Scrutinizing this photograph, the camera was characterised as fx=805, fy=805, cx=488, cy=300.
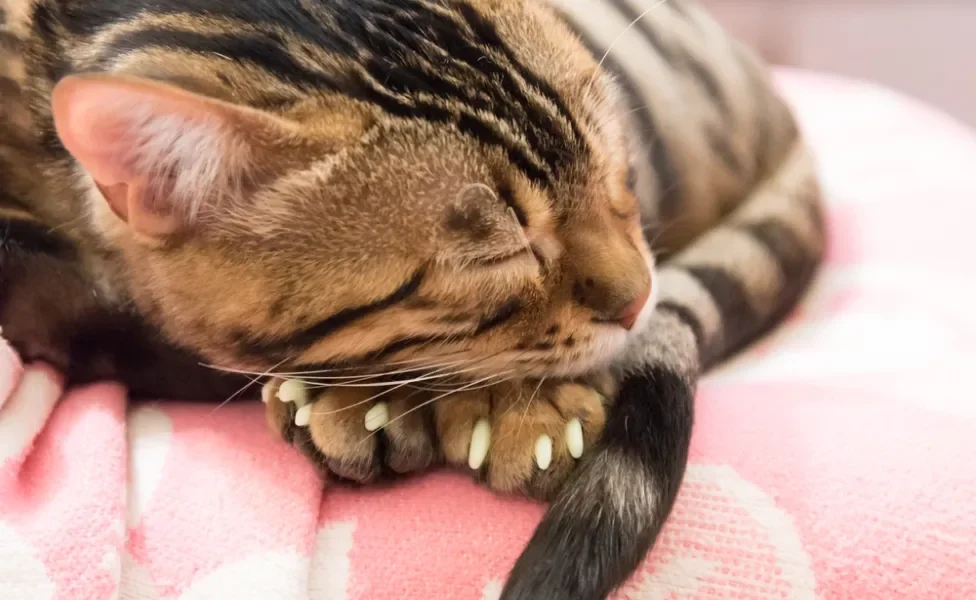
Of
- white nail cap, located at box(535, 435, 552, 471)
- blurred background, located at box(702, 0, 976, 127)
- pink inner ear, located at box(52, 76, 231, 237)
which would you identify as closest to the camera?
pink inner ear, located at box(52, 76, 231, 237)

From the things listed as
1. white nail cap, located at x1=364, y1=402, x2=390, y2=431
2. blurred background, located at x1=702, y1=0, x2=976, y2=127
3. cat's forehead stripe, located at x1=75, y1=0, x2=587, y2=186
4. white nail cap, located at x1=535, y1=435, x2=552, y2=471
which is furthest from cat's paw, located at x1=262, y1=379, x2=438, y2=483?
blurred background, located at x1=702, y1=0, x2=976, y2=127

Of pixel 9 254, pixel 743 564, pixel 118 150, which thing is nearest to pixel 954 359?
pixel 743 564

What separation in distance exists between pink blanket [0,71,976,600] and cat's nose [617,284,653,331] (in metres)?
0.12

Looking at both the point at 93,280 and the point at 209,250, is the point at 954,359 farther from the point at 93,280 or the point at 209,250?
the point at 93,280

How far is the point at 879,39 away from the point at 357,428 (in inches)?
86.7

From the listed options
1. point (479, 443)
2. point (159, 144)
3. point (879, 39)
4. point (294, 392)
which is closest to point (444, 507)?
point (479, 443)

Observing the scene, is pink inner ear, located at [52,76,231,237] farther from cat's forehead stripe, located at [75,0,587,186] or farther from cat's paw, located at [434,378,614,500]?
cat's paw, located at [434,378,614,500]

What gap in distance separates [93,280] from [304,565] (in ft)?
1.30

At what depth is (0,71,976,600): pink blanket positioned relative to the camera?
0.62 meters

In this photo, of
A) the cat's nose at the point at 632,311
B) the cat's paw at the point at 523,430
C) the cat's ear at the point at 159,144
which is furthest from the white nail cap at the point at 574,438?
the cat's ear at the point at 159,144

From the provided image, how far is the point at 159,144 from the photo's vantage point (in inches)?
23.9

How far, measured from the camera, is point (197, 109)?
0.58 meters

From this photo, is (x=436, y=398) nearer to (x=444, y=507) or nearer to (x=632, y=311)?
(x=444, y=507)

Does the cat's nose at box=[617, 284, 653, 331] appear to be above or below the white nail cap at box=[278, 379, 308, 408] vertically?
above
